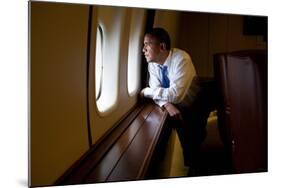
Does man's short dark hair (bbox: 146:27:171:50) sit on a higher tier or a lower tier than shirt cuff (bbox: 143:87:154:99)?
higher

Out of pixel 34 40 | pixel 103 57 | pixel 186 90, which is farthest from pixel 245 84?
pixel 34 40

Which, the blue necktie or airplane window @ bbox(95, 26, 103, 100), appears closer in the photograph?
airplane window @ bbox(95, 26, 103, 100)

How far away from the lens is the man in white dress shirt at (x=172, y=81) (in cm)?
214

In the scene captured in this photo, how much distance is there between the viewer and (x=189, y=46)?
2191mm

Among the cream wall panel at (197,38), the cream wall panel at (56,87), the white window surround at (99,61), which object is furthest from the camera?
the cream wall panel at (197,38)

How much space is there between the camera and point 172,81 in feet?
7.18

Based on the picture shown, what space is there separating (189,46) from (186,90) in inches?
9.4

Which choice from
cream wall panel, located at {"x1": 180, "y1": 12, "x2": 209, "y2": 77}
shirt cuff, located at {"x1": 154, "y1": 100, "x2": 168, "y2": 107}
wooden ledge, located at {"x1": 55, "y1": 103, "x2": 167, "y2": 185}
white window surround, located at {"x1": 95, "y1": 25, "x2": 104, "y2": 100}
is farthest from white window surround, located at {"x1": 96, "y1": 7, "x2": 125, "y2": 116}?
cream wall panel, located at {"x1": 180, "y1": 12, "x2": 209, "y2": 77}

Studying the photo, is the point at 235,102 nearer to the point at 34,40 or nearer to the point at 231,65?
Answer: the point at 231,65

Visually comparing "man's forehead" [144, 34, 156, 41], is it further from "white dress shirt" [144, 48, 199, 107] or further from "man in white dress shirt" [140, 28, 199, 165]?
"white dress shirt" [144, 48, 199, 107]

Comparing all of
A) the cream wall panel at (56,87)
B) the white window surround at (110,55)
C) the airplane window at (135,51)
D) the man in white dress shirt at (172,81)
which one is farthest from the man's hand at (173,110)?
the cream wall panel at (56,87)

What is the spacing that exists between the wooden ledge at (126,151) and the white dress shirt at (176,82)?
72mm

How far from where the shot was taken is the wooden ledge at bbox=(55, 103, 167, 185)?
200cm

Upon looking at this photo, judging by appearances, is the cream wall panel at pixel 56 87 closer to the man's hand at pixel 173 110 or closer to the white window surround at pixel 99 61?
the white window surround at pixel 99 61
